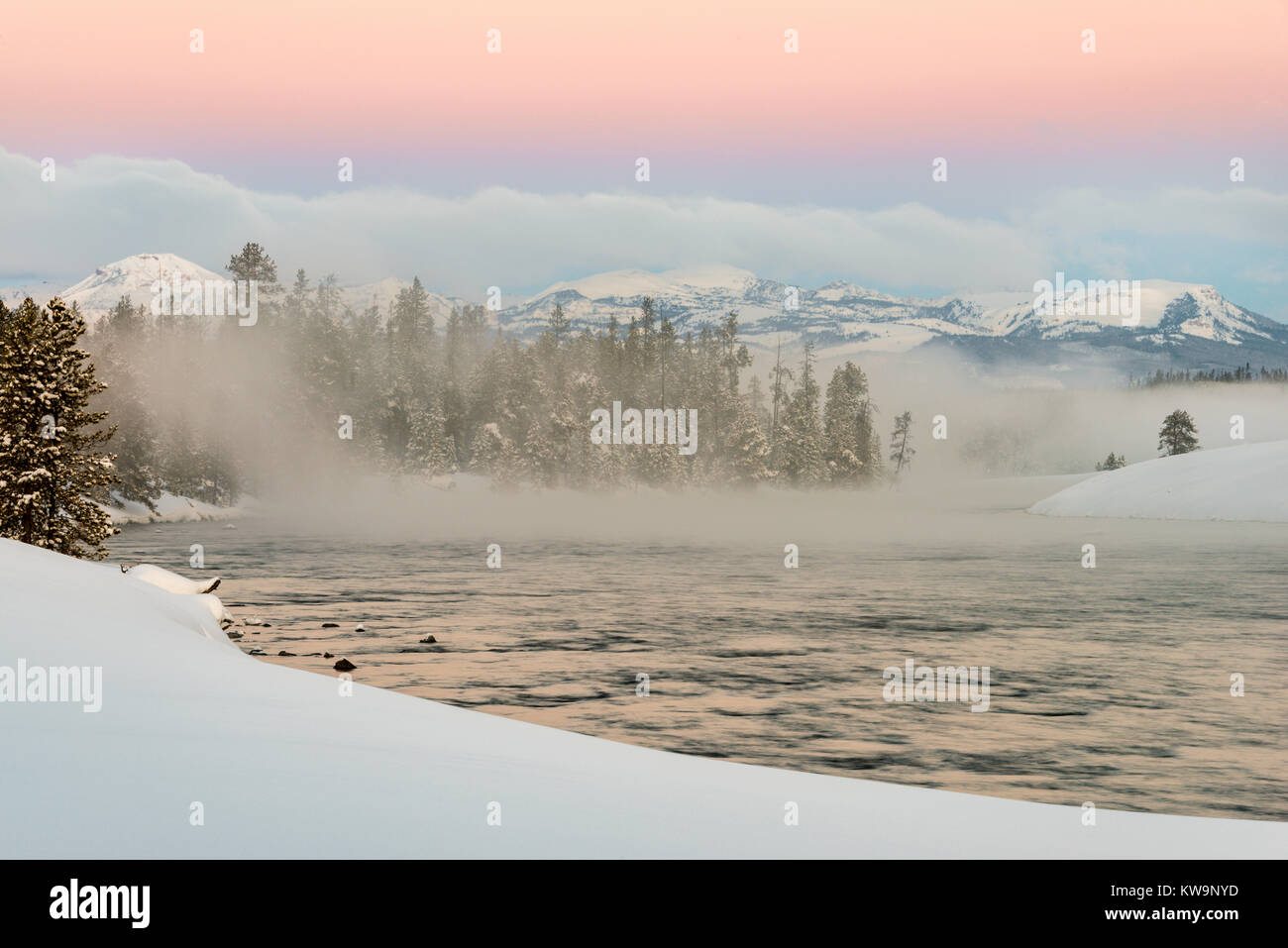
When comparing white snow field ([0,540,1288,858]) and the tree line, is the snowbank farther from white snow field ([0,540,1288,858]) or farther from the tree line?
white snow field ([0,540,1288,858])

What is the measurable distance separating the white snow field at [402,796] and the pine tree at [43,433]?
20662 mm

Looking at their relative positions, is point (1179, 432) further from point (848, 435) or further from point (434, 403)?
point (434, 403)

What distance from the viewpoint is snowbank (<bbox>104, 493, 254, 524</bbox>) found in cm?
7231

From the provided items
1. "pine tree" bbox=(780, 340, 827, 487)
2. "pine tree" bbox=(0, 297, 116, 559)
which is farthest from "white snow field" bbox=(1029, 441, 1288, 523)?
"pine tree" bbox=(0, 297, 116, 559)

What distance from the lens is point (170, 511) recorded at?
80.8 metres

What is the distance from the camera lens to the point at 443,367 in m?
137

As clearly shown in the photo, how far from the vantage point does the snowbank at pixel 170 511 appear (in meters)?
72.3

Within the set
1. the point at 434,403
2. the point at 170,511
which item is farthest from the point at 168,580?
the point at 434,403

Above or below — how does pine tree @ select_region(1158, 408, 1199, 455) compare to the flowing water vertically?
above

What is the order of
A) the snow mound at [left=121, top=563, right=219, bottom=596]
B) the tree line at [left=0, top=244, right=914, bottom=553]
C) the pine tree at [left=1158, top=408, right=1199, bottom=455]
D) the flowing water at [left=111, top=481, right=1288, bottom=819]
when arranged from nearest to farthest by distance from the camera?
1. the flowing water at [left=111, top=481, right=1288, bottom=819]
2. the snow mound at [left=121, top=563, right=219, bottom=596]
3. the tree line at [left=0, top=244, right=914, bottom=553]
4. the pine tree at [left=1158, top=408, right=1199, bottom=455]

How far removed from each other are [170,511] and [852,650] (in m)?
69.9

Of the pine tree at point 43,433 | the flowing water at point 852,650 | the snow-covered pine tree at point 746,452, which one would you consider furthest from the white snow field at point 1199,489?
the pine tree at point 43,433

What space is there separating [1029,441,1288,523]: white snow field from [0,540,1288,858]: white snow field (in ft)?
241
